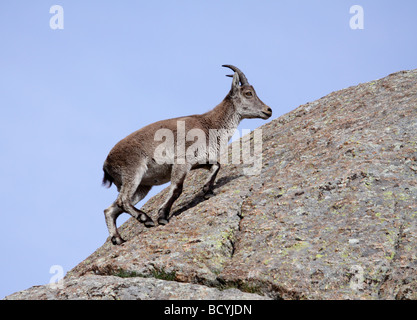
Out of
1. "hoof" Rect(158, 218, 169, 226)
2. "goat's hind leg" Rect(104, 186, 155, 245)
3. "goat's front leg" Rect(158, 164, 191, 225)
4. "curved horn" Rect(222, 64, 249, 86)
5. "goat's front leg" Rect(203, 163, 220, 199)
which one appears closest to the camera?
"hoof" Rect(158, 218, 169, 226)

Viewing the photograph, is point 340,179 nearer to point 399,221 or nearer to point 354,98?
point 399,221

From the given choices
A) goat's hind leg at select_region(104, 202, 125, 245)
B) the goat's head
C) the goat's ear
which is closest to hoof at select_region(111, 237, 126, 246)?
goat's hind leg at select_region(104, 202, 125, 245)

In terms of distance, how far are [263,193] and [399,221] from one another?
272cm

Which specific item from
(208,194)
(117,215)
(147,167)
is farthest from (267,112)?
(117,215)

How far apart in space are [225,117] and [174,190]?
2.76 metres

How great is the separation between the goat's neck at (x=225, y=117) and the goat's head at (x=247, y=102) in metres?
0.14

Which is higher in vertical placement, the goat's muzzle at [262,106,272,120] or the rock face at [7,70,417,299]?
the goat's muzzle at [262,106,272,120]

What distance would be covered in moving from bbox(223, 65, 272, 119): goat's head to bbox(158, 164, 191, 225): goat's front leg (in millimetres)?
2547

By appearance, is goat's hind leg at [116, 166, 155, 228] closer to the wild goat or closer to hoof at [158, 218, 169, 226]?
the wild goat

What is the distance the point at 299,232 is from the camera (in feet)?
28.9

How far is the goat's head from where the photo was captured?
13.6 meters

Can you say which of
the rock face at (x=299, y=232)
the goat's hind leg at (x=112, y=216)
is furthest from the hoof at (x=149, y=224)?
the goat's hind leg at (x=112, y=216)

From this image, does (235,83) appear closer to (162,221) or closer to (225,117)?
(225,117)
